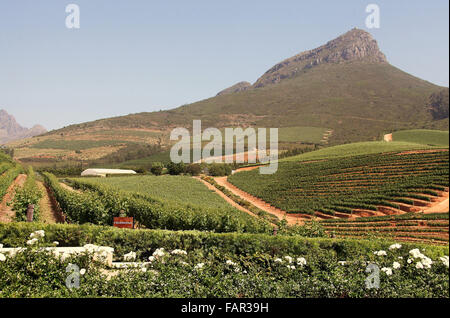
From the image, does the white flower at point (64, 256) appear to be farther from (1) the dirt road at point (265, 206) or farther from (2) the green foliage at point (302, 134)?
(2) the green foliage at point (302, 134)

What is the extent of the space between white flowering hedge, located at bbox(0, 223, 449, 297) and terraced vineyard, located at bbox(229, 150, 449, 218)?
20957 millimetres

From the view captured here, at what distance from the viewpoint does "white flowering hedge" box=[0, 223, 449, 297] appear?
8102 mm

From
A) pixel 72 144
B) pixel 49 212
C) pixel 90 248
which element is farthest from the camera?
pixel 72 144

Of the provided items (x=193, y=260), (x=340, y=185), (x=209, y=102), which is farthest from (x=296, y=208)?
(x=209, y=102)

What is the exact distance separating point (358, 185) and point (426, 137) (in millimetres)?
54601

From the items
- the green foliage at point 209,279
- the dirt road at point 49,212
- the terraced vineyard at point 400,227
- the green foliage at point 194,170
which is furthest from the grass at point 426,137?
the green foliage at point 209,279

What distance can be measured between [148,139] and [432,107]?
109 metres

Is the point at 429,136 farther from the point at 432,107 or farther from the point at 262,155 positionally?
the point at 432,107

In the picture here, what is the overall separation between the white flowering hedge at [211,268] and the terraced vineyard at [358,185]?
21.0 meters

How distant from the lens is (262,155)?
3430 inches

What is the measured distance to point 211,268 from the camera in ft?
32.2

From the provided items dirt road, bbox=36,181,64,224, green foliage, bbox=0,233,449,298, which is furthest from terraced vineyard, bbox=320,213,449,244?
dirt road, bbox=36,181,64,224

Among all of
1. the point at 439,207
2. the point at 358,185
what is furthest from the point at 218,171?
the point at 439,207

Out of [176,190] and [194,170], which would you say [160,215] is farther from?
[194,170]
